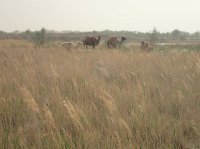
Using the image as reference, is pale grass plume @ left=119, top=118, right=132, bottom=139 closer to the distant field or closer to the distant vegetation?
the distant field

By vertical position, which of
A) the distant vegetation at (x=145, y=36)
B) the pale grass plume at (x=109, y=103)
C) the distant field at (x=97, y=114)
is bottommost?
the distant vegetation at (x=145, y=36)

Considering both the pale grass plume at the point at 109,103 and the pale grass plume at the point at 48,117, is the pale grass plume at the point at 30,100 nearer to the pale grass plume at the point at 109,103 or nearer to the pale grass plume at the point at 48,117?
the pale grass plume at the point at 48,117

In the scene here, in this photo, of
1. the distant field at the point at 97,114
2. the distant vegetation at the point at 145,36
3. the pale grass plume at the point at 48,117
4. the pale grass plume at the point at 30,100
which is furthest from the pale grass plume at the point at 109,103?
the distant vegetation at the point at 145,36

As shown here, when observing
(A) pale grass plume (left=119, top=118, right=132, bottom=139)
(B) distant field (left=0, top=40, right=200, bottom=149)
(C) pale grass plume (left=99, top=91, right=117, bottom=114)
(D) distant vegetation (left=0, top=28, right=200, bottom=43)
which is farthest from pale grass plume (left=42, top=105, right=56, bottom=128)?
(D) distant vegetation (left=0, top=28, right=200, bottom=43)

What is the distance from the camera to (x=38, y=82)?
5633 mm

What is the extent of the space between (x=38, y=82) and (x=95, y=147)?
10.0 feet

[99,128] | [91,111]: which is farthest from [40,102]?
[99,128]

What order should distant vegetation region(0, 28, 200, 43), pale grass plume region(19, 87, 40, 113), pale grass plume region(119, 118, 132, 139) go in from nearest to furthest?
pale grass plume region(119, 118, 132, 139) → pale grass plume region(19, 87, 40, 113) → distant vegetation region(0, 28, 200, 43)

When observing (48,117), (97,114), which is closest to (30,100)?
(48,117)

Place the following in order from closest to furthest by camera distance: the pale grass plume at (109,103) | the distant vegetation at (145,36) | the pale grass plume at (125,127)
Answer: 1. the pale grass plume at (125,127)
2. the pale grass plume at (109,103)
3. the distant vegetation at (145,36)

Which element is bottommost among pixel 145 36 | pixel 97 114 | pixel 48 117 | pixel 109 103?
pixel 145 36

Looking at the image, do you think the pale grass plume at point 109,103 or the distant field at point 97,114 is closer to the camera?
the distant field at point 97,114

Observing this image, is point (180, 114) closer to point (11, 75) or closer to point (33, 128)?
point (33, 128)

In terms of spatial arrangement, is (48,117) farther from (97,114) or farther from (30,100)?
(97,114)
